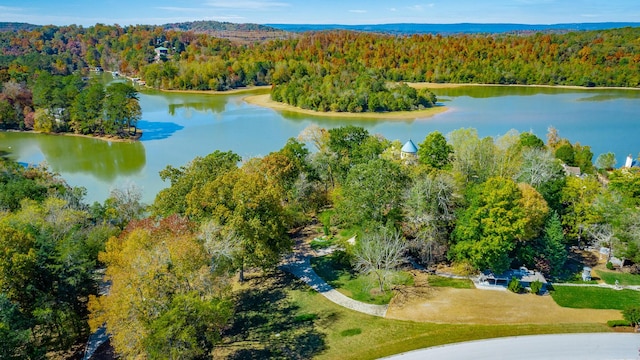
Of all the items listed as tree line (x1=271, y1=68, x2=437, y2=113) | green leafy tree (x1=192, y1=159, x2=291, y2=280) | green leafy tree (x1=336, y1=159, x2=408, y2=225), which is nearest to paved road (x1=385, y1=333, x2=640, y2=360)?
green leafy tree (x1=336, y1=159, x2=408, y2=225)

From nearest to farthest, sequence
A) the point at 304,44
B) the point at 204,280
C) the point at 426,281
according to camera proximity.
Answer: the point at 204,280 < the point at 426,281 < the point at 304,44

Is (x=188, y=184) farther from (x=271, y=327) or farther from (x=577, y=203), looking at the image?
(x=577, y=203)

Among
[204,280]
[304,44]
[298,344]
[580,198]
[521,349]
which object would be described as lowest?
[298,344]

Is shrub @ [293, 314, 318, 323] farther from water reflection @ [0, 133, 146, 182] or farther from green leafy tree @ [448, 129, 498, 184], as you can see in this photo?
water reflection @ [0, 133, 146, 182]

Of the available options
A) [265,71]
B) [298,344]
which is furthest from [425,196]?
[265,71]

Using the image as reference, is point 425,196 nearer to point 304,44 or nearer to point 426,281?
point 426,281

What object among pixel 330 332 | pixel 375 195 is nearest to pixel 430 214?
pixel 375 195
